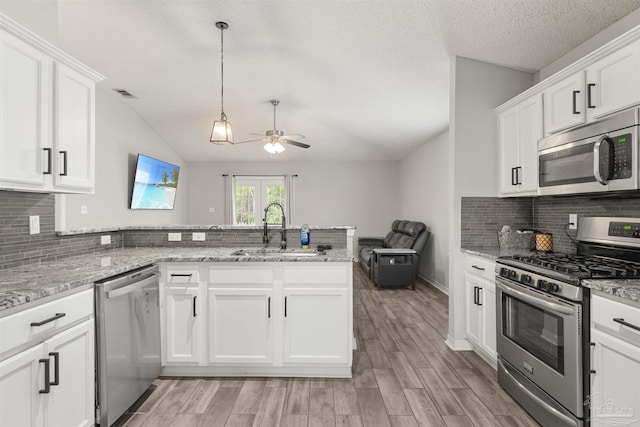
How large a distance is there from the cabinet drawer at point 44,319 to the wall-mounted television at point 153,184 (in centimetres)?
399

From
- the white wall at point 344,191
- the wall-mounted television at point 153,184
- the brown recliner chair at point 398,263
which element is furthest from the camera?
the white wall at point 344,191

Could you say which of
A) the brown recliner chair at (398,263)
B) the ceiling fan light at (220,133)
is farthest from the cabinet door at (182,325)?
the brown recliner chair at (398,263)

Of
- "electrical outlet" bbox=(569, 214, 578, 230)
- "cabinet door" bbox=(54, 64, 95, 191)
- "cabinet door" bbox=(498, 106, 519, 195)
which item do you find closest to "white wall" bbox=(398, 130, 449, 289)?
"cabinet door" bbox=(498, 106, 519, 195)

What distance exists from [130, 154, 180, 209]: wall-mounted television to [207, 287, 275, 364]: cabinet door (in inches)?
142

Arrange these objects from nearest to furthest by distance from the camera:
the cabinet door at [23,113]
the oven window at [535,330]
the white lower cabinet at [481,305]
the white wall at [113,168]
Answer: the cabinet door at [23,113] < the oven window at [535,330] < the white lower cabinet at [481,305] < the white wall at [113,168]

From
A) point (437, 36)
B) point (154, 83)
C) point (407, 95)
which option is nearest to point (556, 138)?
point (437, 36)

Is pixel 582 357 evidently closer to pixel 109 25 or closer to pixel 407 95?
pixel 407 95

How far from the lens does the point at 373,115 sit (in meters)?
5.28

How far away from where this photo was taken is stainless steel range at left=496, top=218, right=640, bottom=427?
168 centimetres

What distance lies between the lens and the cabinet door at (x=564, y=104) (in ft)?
7.29

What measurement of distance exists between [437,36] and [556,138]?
130cm

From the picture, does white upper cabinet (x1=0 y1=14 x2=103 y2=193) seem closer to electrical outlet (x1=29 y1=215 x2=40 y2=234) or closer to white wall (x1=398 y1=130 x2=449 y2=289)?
electrical outlet (x1=29 y1=215 x2=40 y2=234)

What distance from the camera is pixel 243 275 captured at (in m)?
2.49

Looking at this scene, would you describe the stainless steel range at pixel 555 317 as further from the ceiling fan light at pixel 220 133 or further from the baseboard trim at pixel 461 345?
the ceiling fan light at pixel 220 133
